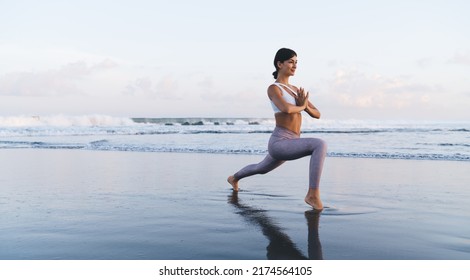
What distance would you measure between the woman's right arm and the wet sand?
1093 mm

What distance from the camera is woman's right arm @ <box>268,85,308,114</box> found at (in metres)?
4.79

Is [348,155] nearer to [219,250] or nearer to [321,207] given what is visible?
[321,207]

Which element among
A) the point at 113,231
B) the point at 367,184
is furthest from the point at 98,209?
the point at 367,184

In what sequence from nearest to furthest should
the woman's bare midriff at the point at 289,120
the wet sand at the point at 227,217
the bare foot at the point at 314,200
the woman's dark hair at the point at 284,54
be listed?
the wet sand at the point at 227,217 → the bare foot at the point at 314,200 → the woman's dark hair at the point at 284,54 → the woman's bare midriff at the point at 289,120

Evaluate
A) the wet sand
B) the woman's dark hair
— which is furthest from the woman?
the wet sand

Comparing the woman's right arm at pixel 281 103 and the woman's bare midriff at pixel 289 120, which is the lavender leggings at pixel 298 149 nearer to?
the woman's bare midriff at pixel 289 120

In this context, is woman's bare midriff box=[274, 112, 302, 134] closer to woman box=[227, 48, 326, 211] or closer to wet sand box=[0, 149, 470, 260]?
woman box=[227, 48, 326, 211]

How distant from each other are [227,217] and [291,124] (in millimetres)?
1418

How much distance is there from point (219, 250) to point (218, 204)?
197 centimetres

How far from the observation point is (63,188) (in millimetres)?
6297

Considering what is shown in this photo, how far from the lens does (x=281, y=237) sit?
3572mm

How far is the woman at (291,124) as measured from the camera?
4.80 metres

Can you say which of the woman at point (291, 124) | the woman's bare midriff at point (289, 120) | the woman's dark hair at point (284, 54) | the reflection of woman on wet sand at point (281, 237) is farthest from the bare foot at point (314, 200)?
the woman's dark hair at point (284, 54)

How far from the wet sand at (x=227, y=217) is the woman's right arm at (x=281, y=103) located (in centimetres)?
109
